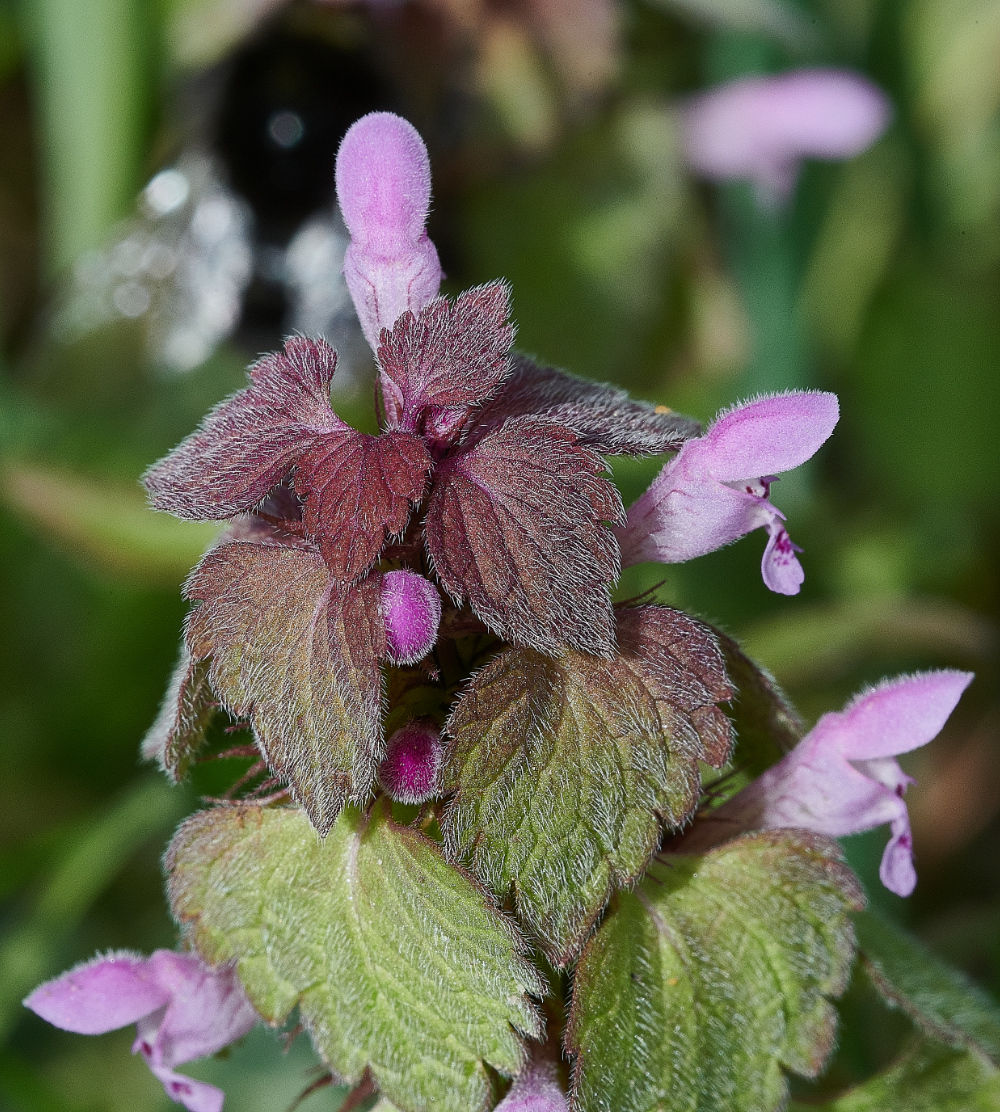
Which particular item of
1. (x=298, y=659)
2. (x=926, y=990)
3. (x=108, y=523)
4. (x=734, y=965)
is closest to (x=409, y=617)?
(x=298, y=659)

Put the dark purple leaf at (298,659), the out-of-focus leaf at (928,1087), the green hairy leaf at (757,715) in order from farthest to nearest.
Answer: the out-of-focus leaf at (928,1087), the green hairy leaf at (757,715), the dark purple leaf at (298,659)

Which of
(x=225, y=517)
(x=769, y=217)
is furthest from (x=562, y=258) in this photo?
(x=225, y=517)

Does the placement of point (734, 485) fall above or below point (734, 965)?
above

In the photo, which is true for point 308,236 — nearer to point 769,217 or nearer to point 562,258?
point 562,258

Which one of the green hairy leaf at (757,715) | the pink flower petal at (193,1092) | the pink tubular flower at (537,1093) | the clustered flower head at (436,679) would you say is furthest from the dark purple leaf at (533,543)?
the pink flower petal at (193,1092)

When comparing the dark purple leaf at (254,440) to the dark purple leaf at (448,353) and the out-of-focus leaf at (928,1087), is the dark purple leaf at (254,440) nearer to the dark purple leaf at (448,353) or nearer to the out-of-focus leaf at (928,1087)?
the dark purple leaf at (448,353)

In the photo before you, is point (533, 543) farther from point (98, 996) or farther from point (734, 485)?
point (98, 996)

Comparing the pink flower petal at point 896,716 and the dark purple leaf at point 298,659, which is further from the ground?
the dark purple leaf at point 298,659
